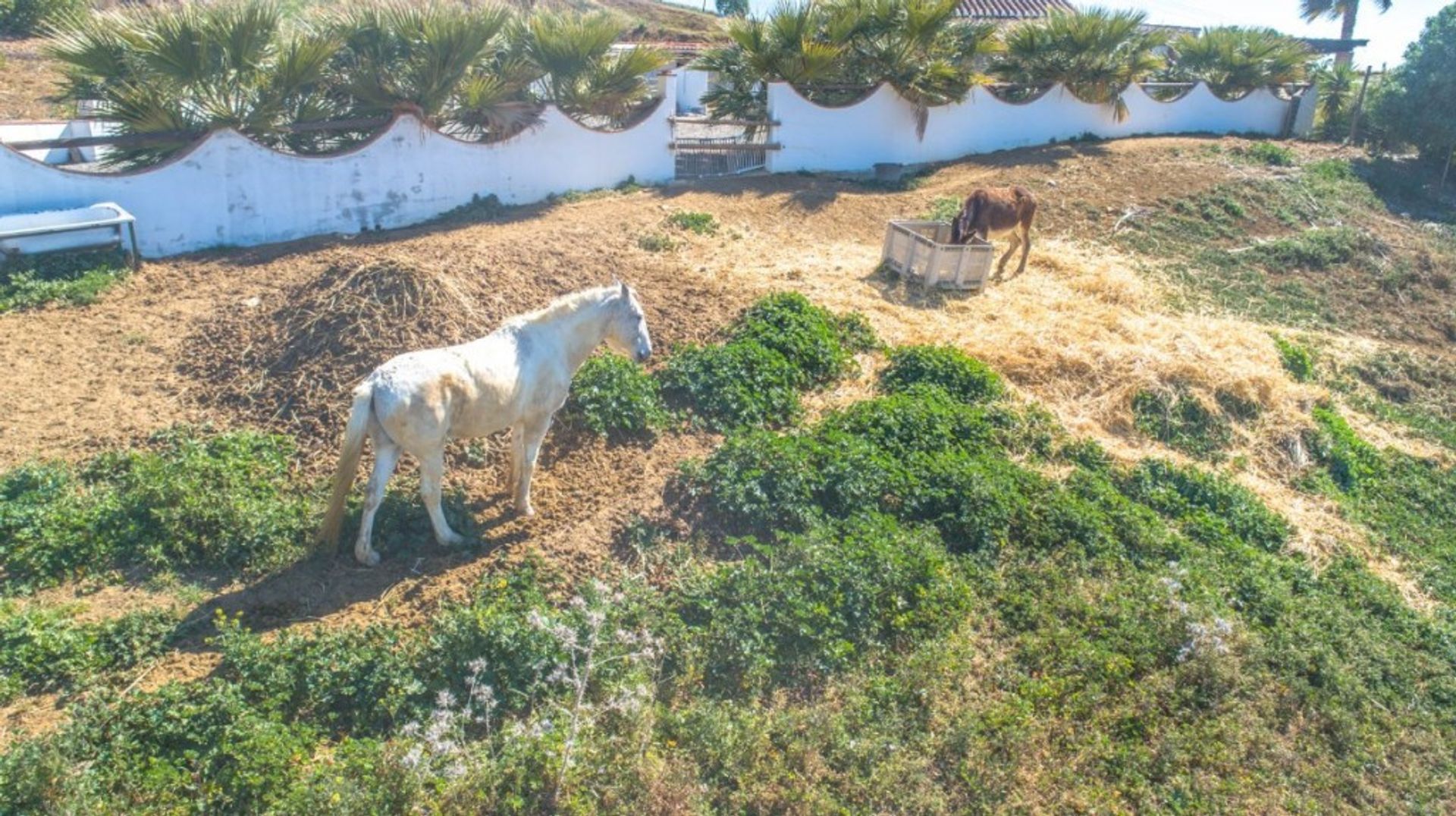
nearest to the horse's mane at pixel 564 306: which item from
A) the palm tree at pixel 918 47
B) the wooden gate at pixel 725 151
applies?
the wooden gate at pixel 725 151

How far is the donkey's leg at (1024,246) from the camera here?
1347 centimetres

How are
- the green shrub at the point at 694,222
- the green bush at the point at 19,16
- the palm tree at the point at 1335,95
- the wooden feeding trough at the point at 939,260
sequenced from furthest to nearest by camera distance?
the palm tree at the point at 1335,95, the green bush at the point at 19,16, the green shrub at the point at 694,222, the wooden feeding trough at the point at 939,260

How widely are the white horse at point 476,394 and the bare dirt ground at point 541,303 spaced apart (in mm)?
442

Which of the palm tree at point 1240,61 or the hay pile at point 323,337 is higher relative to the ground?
the palm tree at point 1240,61

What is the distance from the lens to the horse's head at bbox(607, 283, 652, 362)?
7035 millimetres

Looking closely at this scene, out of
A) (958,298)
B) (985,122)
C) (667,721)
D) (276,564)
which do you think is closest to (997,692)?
(667,721)

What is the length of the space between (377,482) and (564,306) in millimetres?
1869

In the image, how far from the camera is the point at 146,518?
20.8 feet

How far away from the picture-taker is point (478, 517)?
708 cm

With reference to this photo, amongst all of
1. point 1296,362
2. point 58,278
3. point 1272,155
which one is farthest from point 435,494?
point 1272,155

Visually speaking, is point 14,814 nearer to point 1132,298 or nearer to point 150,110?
point 150,110

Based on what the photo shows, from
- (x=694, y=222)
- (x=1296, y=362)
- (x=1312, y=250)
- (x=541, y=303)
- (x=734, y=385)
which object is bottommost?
(x=1296, y=362)

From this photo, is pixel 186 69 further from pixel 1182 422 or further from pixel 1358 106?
pixel 1358 106

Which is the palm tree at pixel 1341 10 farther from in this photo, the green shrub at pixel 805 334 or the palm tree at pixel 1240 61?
the green shrub at pixel 805 334
